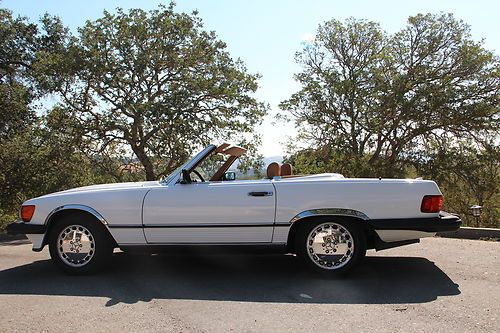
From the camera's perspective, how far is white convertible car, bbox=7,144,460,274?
16.4 ft

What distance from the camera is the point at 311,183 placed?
5.12m

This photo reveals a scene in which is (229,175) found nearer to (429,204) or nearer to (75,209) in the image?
(75,209)

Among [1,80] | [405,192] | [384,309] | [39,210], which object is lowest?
[384,309]

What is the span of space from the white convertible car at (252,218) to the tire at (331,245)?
0.01 metres

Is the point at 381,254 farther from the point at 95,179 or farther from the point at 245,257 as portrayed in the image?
the point at 95,179

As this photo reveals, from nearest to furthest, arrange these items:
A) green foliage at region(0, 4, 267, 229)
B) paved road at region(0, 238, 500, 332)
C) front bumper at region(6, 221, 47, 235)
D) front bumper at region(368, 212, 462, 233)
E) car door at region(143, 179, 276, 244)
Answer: paved road at region(0, 238, 500, 332) → front bumper at region(368, 212, 462, 233) → car door at region(143, 179, 276, 244) → front bumper at region(6, 221, 47, 235) → green foliage at region(0, 4, 267, 229)

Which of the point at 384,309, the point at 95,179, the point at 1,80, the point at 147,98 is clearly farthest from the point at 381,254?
the point at 1,80

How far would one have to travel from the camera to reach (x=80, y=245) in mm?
5355

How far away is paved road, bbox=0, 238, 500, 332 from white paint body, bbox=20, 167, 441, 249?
50cm

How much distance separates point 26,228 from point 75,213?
0.61 m

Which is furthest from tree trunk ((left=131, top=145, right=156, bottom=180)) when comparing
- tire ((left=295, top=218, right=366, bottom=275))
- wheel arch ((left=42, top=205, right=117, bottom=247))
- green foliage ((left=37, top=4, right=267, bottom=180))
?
tire ((left=295, top=218, right=366, bottom=275))

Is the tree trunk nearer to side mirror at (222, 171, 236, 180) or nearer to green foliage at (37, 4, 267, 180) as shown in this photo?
green foliage at (37, 4, 267, 180)

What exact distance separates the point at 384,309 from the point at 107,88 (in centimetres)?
1264

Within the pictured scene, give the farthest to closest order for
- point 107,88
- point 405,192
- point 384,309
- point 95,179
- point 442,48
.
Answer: point 442,48 → point 95,179 → point 107,88 → point 405,192 → point 384,309
